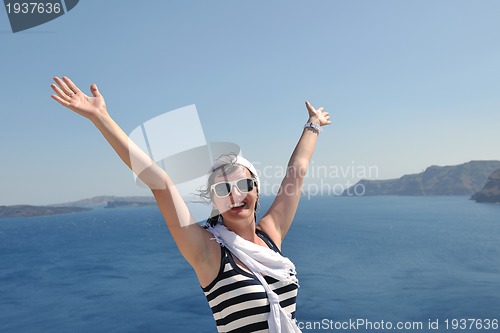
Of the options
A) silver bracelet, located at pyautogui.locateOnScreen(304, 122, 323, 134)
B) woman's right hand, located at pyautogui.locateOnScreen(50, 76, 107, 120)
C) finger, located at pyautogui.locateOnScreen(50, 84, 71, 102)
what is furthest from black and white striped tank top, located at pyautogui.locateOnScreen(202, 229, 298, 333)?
silver bracelet, located at pyautogui.locateOnScreen(304, 122, 323, 134)

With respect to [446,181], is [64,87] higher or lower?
higher

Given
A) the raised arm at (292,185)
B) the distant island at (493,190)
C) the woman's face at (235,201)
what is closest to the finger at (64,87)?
the woman's face at (235,201)

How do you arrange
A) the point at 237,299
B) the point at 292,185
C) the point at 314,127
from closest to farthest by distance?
the point at 237,299
the point at 292,185
the point at 314,127

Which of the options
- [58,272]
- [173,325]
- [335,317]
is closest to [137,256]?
[58,272]

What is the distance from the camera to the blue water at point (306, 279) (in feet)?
94.5

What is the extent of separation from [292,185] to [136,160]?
1.16 m

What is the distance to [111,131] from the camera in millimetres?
1604

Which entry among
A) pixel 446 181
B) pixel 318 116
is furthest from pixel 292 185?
pixel 446 181

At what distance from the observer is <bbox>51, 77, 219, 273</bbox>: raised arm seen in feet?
5.26

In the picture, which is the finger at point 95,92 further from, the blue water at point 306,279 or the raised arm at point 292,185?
the blue water at point 306,279

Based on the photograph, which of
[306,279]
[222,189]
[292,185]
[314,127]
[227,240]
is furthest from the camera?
[306,279]

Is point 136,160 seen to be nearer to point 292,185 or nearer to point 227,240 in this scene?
point 227,240

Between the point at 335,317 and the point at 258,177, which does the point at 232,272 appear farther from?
the point at 335,317

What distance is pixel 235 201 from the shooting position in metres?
1.94
